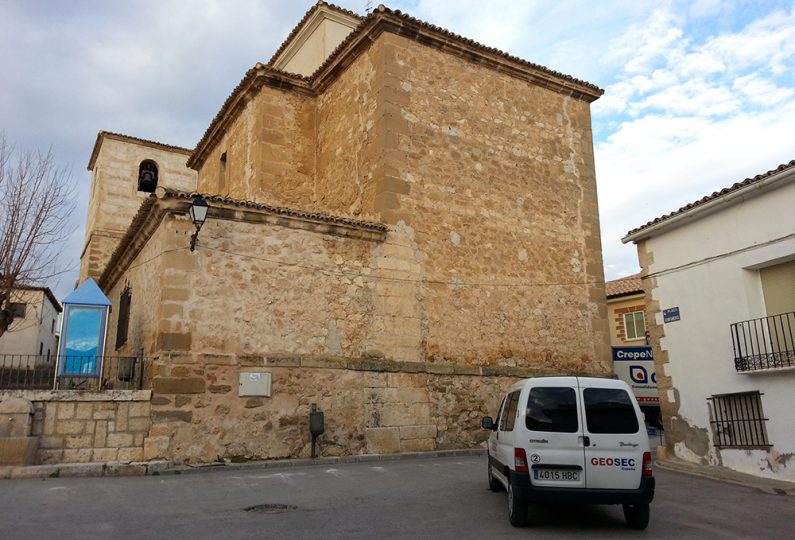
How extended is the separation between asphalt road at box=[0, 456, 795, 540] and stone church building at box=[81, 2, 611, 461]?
6.97 ft

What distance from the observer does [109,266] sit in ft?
57.2

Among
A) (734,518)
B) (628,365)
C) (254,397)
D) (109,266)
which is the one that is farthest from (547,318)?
(109,266)

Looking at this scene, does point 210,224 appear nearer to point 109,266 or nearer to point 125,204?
point 109,266

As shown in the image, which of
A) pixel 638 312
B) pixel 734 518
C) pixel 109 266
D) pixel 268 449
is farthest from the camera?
pixel 638 312

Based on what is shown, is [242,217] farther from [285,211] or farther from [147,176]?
[147,176]

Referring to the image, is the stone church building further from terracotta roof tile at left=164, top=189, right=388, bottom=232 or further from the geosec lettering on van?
the geosec lettering on van

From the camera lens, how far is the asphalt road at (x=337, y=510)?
19.1 ft

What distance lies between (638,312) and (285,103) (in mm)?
15544

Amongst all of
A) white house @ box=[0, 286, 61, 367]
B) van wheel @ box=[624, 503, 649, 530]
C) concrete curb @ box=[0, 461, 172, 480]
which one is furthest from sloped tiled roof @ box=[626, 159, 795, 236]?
white house @ box=[0, 286, 61, 367]

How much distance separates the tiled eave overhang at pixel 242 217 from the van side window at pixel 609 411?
6949mm

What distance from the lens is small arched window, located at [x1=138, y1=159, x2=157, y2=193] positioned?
2794 cm

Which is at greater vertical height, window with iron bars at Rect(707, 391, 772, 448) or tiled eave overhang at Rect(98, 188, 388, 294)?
tiled eave overhang at Rect(98, 188, 388, 294)

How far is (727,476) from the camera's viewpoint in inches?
375

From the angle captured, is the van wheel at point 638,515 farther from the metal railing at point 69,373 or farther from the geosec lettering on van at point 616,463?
the metal railing at point 69,373
